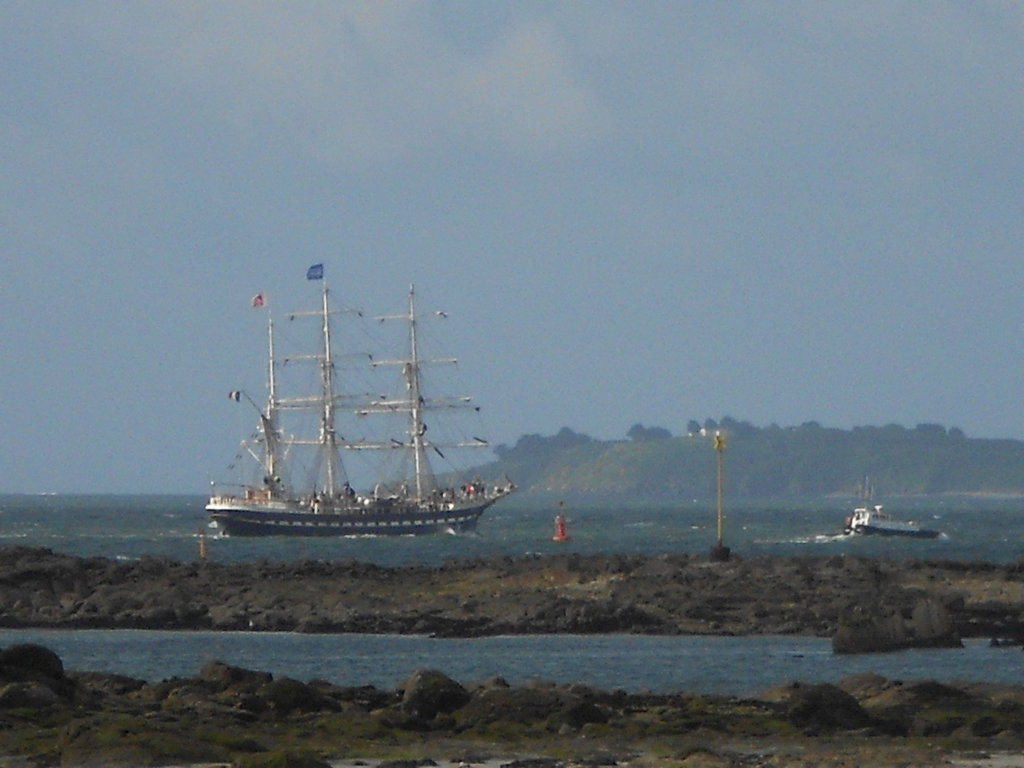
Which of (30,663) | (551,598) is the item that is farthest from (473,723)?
(551,598)

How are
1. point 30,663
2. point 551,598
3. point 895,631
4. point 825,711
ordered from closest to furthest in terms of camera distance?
point 825,711, point 30,663, point 895,631, point 551,598

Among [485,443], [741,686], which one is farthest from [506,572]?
[485,443]

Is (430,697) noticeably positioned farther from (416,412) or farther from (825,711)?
(416,412)

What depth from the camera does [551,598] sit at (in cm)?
4575

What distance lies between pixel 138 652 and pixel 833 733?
18.0m

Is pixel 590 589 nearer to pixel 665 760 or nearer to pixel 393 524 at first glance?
pixel 665 760

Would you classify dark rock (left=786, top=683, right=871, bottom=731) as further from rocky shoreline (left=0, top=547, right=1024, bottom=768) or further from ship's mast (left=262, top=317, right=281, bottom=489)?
ship's mast (left=262, top=317, right=281, bottom=489)

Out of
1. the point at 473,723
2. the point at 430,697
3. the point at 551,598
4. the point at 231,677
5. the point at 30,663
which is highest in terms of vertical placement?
the point at 30,663

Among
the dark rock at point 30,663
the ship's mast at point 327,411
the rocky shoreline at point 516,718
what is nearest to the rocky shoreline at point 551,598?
the rocky shoreline at point 516,718

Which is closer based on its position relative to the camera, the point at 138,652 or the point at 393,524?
the point at 138,652

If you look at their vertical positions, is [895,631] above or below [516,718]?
above

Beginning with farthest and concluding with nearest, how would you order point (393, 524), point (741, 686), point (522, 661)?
point (393, 524)
point (522, 661)
point (741, 686)

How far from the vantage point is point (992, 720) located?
23.7 meters

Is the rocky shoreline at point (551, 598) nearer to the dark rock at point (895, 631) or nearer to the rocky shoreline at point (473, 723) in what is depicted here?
the dark rock at point (895, 631)
